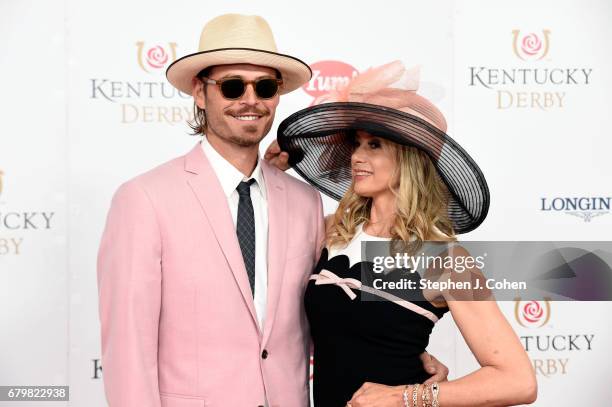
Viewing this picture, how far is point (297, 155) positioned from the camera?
2283 millimetres

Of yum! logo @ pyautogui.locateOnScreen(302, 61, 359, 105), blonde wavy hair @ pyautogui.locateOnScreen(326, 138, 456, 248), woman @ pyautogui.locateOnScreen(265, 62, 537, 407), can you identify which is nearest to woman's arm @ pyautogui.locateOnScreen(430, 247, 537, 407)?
woman @ pyautogui.locateOnScreen(265, 62, 537, 407)

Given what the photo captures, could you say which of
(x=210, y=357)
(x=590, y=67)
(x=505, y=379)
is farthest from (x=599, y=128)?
(x=210, y=357)

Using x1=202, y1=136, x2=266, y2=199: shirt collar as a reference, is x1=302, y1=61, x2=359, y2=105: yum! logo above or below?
above

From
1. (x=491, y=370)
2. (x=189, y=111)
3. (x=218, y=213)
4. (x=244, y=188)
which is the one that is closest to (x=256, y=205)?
(x=244, y=188)

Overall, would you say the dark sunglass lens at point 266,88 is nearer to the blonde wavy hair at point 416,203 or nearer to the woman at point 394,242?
the woman at point 394,242

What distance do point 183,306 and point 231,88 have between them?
2.16 feet

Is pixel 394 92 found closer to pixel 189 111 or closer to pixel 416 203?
pixel 416 203

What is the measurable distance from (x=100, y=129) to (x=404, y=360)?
6.43 ft

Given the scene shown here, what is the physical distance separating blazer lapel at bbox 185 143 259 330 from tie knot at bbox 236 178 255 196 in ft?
0.26

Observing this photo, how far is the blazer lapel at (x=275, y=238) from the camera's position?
183 centimetres

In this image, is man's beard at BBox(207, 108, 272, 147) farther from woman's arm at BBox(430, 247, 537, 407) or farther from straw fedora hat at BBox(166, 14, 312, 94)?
woman's arm at BBox(430, 247, 537, 407)

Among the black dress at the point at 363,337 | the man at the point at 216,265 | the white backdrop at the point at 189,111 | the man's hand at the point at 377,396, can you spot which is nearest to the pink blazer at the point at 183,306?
the man at the point at 216,265

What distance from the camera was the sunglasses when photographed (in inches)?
76.6

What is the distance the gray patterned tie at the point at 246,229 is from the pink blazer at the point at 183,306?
0.05 m
